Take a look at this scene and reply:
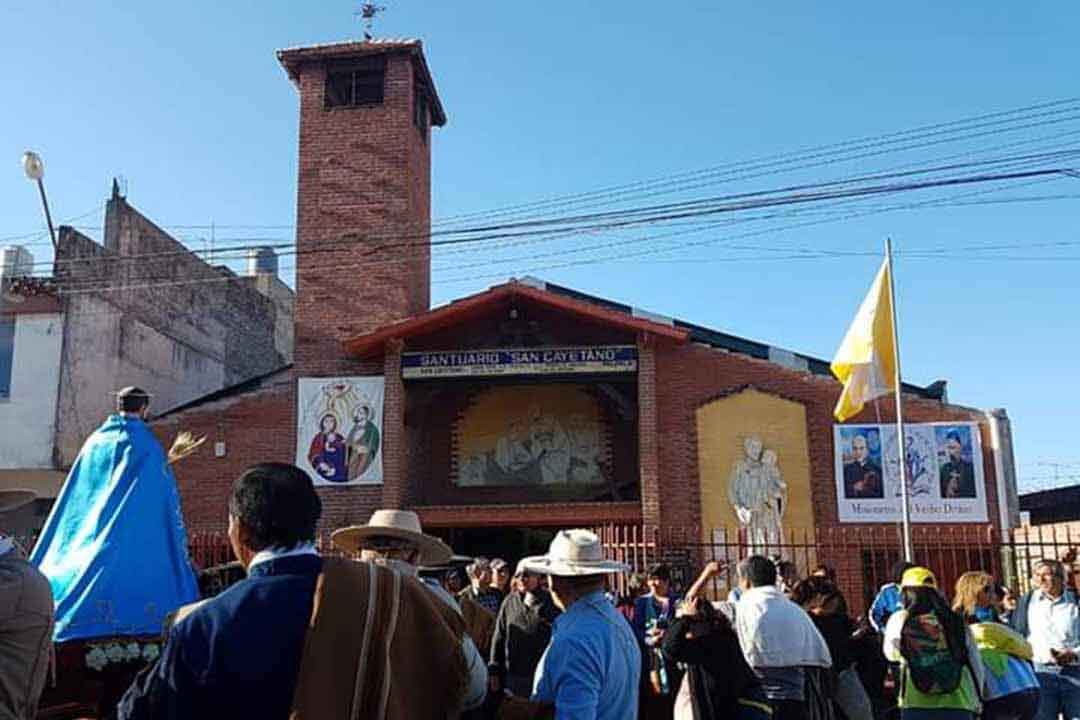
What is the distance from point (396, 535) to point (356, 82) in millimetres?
15964

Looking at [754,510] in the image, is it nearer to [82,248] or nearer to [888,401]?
[888,401]

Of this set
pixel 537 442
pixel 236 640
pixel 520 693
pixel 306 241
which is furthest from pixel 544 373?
pixel 236 640

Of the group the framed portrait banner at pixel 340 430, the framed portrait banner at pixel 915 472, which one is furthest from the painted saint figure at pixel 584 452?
the framed portrait banner at pixel 915 472

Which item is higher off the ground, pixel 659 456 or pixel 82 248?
pixel 82 248

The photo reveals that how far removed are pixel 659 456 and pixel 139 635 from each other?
13.3 meters

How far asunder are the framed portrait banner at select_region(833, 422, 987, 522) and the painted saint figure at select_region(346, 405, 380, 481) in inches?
294

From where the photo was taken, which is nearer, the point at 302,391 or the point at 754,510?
the point at 754,510

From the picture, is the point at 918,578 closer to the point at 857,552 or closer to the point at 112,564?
the point at 112,564

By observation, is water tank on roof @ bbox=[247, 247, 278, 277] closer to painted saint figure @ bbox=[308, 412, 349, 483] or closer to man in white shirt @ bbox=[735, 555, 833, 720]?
painted saint figure @ bbox=[308, 412, 349, 483]

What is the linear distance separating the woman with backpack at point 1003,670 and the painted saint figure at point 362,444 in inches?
479

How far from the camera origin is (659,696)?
7387 mm

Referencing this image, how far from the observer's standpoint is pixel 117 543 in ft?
14.1

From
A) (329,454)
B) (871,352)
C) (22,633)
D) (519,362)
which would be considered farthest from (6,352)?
(22,633)

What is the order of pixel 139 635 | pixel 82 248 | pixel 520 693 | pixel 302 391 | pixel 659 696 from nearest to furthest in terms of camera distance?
pixel 139 635 < pixel 520 693 < pixel 659 696 < pixel 302 391 < pixel 82 248
